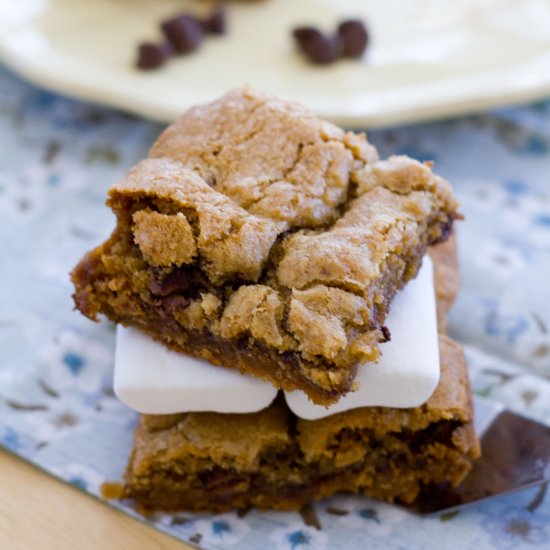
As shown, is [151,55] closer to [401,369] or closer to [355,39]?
[355,39]

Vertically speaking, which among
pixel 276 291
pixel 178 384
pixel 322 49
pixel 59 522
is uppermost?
pixel 322 49

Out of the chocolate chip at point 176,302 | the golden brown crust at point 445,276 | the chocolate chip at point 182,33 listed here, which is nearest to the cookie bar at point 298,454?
the golden brown crust at point 445,276

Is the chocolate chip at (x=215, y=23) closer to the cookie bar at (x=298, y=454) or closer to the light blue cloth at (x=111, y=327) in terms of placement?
the light blue cloth at (x=111, y=327)

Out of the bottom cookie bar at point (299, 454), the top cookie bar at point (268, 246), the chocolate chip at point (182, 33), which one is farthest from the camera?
the chocolate chip at point (182, 33)

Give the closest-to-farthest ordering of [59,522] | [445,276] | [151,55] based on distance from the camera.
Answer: [59,522], [445,276], [151,55]

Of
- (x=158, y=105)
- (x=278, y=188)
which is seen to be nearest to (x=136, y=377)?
(x=278, y=188)

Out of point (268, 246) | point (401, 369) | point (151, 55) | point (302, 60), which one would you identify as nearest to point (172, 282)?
point (268, 246)
